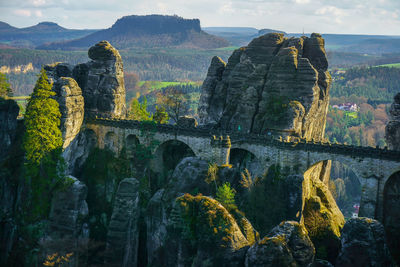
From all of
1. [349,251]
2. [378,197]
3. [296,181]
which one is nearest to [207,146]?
[296,181]

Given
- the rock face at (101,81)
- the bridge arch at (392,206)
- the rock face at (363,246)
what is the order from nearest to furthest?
the rock face at (363,246), the bridge arch at (392,206), the rock face at (101,81)

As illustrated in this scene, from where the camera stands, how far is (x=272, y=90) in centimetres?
6044

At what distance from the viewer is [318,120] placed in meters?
64.2

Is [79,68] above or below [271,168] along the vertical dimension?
above

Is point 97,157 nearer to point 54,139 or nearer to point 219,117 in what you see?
point 54,139

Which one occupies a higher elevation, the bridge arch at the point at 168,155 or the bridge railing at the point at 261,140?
the bridge railing at the point at 261,140

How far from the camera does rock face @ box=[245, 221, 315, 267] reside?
1427 inches

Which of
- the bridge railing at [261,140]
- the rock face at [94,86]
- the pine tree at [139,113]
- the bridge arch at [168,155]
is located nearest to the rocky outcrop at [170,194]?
the bridge railing at [261,140]

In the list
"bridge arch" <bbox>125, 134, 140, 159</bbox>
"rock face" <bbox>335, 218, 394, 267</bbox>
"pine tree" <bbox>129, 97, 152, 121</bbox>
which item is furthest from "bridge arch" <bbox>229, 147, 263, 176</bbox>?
"rock face" <bbox>335, 218, 394, 267</bbox>

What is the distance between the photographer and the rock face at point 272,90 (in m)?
58.5

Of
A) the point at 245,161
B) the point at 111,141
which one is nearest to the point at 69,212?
the point at 111,141

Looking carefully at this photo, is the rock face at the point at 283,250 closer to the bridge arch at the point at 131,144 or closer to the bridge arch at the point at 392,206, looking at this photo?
the bridge arch at the point at 392,206

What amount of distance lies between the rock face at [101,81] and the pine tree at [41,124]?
10.4m

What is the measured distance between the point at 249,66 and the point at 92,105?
24.3 meters
